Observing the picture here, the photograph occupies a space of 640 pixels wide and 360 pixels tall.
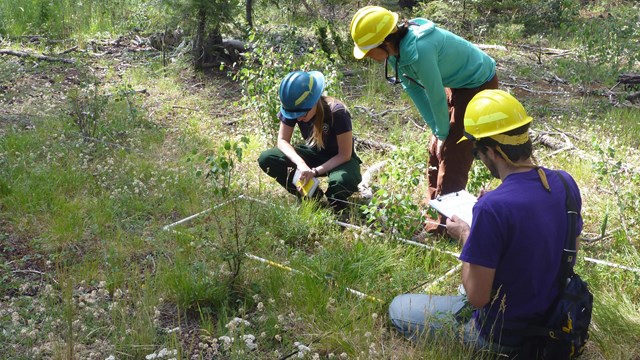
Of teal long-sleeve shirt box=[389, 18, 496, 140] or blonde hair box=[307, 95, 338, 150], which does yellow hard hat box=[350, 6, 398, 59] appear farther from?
blonde hair box=[307, 95, 338, 150]

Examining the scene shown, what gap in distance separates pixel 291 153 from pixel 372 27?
1.45m

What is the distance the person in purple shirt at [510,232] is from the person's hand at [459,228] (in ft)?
0.88

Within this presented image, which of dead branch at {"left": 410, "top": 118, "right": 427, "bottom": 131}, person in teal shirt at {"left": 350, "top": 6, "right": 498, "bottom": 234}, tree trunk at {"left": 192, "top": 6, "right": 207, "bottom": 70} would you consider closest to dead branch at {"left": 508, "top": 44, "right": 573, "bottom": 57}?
dead branch at {"left": 410, "top": 118, "right": 427, "bottom": 131}

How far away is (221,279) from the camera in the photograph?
391 cm

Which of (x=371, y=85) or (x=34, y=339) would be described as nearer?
(x=34, y=339)

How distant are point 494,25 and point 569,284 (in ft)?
32.4

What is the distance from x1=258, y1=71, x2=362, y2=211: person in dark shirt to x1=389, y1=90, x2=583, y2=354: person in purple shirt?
2.05m

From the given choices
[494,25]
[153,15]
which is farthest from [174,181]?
[494,25]

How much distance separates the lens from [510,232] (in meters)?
2.73

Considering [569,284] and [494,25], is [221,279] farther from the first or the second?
[494,25]

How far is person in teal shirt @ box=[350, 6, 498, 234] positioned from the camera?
13.3 ft

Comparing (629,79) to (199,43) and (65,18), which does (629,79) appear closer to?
(199,43)

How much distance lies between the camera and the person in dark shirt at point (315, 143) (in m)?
4.86

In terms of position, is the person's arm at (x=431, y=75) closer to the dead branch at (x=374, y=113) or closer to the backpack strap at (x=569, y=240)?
the backpack strap at (x=569, y=240)
